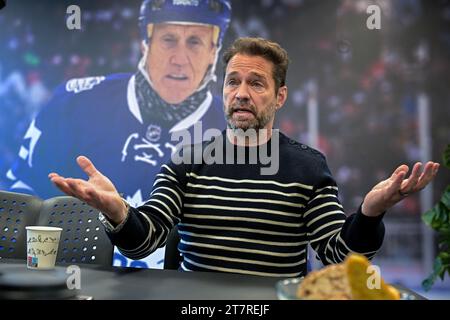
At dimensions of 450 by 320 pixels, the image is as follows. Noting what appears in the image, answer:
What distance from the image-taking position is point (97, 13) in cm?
301

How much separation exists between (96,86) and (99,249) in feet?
5.66

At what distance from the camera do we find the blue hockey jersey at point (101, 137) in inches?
114

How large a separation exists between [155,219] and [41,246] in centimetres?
36

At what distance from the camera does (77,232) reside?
153cm

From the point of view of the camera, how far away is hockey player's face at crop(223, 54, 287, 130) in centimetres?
147

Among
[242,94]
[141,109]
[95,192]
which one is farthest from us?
[141,109]

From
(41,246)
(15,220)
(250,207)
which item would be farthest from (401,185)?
(15,220)

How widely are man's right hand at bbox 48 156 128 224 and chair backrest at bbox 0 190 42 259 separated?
49 cm

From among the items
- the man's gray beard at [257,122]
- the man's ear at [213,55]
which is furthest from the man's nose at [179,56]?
the man's gray beard at [257,122]

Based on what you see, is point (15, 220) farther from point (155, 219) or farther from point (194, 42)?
point (194, 42)

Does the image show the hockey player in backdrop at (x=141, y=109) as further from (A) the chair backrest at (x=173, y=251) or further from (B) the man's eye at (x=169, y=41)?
(A) the chair backrest at (x=173, y=251)

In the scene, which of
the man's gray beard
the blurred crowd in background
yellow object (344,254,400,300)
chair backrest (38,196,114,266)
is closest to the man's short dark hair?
the man's gray beard
